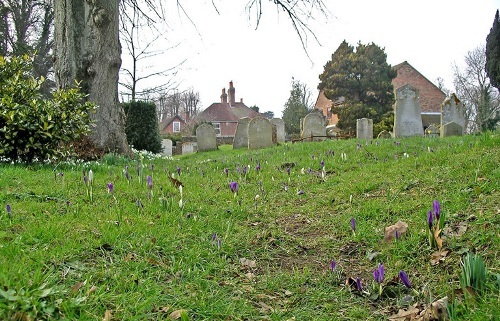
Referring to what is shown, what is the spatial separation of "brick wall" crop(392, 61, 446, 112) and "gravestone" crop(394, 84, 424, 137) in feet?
91.7

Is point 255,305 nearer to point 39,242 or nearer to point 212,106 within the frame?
point 39,242

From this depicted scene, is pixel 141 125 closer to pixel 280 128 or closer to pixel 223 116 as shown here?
pixel 280 128

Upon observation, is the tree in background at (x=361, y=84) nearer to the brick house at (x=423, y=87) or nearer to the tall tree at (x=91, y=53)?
the brick house at (x=423, y=87)

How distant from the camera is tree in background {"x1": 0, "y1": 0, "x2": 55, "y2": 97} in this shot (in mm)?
22094

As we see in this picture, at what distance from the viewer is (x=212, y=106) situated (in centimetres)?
6025

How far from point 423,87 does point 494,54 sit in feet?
60.6

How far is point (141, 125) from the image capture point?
1873cm

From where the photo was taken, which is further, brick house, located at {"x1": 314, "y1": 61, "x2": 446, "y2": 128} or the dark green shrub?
brick house, located at {"x1": 314, "y1": 61, "x2": 446, "y2": 128}

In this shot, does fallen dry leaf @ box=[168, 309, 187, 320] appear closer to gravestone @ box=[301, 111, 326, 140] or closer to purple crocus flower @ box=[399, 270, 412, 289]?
purple crocus flower @ box=[399, 270, 412, 289]

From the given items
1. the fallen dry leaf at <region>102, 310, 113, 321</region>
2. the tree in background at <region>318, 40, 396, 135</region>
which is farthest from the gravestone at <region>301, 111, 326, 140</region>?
the fallen dry leaf at <region>102, 310, 113, 321</region>

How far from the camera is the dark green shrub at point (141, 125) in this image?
18656 millimetres

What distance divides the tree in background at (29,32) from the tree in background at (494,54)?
27755 mm

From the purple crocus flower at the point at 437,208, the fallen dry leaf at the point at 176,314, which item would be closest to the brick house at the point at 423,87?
the purple crocus flower at the point at 437,208

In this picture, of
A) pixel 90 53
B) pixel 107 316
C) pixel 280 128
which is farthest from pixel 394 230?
pixel 280 128
